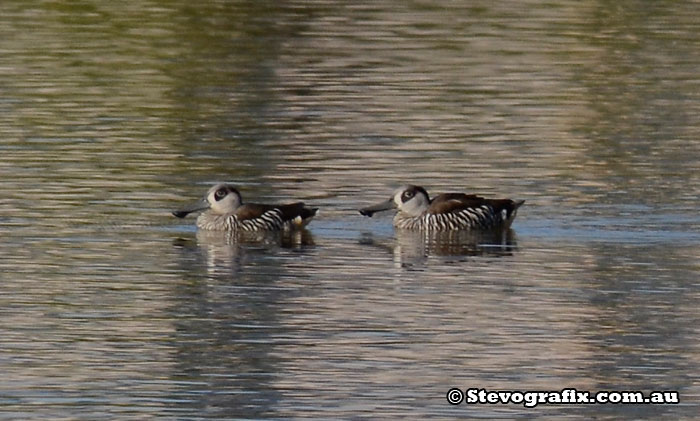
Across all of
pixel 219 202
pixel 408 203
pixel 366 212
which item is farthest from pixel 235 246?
pixel 408 203

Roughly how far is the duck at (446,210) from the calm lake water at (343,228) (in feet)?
0.72

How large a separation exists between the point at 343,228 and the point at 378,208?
1.54 feet

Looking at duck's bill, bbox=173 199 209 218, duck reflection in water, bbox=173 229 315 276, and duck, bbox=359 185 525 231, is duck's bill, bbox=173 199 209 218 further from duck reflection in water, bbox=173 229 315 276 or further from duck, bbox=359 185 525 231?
duck, bbox=359 185 525 231

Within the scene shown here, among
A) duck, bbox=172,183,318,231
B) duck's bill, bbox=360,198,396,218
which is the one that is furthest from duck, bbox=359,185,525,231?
duck, bbox=172,183,318,231

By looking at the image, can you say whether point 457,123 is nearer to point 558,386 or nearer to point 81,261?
point 81,261

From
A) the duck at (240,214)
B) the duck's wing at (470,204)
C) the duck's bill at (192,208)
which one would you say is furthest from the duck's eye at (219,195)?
the duck's wing at (470,204)

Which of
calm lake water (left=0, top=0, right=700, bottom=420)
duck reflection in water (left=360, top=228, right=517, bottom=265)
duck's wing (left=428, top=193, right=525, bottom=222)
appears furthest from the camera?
duck's wing (left=428, top=193, right=525, bottom=222)

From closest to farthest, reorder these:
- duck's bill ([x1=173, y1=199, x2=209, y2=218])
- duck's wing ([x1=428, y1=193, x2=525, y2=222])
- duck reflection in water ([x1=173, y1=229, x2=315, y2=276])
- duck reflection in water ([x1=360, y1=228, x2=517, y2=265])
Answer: duck reflection in water ([x1=173, y1=229, x2=315, y2=276]) → duck reflection in water ([x1=360, y1=228, x2=517, y2=265]) → duck's wing ([x1=428, y1=193, x2=525, y2=222]) → duck's bill ([x1=173, y1=199, x2=209, y2=218])

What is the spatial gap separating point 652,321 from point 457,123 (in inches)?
486

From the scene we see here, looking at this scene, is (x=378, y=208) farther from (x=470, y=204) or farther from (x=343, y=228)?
(x=470, y=204)

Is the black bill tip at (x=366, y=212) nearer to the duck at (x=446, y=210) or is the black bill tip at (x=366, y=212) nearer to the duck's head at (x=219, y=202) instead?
the duck at (x=446, y=210)

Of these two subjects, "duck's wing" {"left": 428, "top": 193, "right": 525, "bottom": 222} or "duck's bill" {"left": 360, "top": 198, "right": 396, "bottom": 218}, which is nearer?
"duck's wing" {"left": 428, "top": 193, "right": 525, "bottom": 222}

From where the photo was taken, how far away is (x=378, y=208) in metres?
20.8

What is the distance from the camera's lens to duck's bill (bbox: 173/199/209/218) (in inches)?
815
